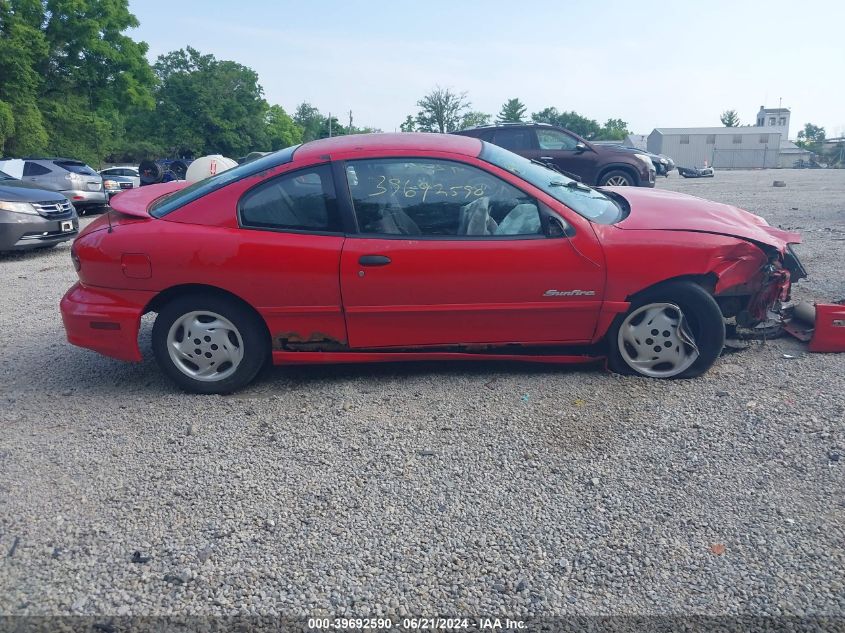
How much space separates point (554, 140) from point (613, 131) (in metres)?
95.0

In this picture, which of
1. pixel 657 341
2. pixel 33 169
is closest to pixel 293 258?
pixel 657 341

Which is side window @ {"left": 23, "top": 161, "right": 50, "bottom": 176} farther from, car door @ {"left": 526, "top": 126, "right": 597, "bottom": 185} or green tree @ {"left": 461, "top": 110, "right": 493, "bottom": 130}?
green tree @ {"left": 461, "top": 110, "right": 493, "bottom": 130}

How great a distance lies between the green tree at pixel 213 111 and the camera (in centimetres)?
5309

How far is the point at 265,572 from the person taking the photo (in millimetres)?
2541

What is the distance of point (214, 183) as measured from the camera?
14.1 ft

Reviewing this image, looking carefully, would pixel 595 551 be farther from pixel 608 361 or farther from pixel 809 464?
pixel 608 361

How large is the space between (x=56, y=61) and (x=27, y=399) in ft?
130

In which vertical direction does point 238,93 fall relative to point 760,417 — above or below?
above

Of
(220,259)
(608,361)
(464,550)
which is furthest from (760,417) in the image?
(220,259)

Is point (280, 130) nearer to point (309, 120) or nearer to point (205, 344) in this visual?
point (309, 120)

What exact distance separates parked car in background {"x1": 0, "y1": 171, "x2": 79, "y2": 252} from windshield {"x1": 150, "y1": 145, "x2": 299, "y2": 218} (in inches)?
230

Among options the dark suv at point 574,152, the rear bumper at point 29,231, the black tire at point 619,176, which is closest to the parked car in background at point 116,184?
the rear bumper at point 29,231

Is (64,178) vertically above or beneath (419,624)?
above

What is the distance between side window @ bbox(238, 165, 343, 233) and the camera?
408cm
